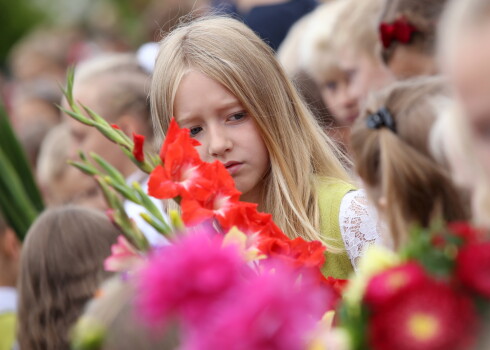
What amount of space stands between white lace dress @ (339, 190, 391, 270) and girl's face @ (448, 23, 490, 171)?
122cm

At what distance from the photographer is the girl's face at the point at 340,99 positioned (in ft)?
13.1

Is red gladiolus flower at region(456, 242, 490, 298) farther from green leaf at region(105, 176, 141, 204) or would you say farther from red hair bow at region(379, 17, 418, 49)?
red hair bow at region(379, 17, 418, 49)

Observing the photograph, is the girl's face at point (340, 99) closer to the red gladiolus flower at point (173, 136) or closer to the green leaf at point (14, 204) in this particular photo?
the green leaf at point (14, 204)

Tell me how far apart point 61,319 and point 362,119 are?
932mm

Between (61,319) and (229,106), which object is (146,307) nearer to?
(61,319)

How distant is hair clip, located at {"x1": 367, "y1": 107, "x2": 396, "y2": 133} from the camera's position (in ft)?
5.90

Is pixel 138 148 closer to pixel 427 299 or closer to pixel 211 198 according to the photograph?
pixel 211 198

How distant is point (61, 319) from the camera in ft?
7.06

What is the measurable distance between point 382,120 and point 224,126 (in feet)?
2.68

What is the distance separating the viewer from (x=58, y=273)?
2.23 meters

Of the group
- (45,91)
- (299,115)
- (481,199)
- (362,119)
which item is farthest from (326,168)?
(45,91)

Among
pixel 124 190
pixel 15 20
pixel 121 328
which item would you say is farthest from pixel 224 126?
pixel 15 20

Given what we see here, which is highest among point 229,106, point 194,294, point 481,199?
point 194,294

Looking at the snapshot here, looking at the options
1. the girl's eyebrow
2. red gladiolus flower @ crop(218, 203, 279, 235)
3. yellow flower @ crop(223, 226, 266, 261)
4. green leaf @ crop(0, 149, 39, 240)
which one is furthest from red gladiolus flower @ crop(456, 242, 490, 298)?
green leaf @ crop(0, 149, 39, 240)
